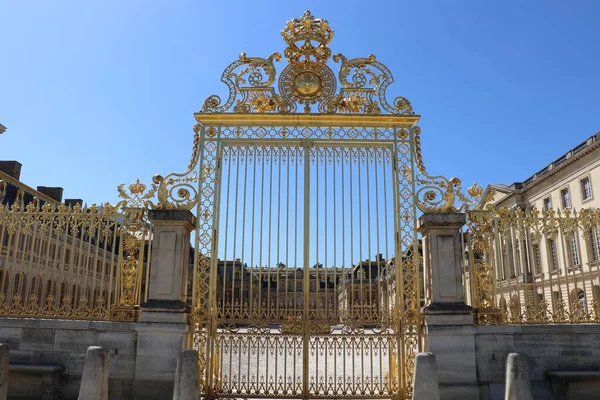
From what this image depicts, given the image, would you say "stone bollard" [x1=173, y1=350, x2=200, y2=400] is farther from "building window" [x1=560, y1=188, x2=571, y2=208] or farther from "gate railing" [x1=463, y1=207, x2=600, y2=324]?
"building window" [x1=560, y1=188, x2=571, y2=208]

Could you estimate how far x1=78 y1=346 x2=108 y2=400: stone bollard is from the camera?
5812mm

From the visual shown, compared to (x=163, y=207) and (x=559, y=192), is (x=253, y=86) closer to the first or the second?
(x=163, y=207)

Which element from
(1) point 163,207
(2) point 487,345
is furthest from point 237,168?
(2) point 487,345

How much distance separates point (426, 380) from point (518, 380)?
1.02 metres

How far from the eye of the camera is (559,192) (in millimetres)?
33688

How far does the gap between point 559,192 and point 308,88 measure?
30085 millimetres

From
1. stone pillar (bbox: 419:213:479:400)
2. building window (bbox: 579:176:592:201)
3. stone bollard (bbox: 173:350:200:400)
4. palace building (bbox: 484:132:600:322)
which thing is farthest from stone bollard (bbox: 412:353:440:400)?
building window (bbox: 579:176:592:201)

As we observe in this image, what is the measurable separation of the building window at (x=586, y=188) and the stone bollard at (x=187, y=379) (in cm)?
3094

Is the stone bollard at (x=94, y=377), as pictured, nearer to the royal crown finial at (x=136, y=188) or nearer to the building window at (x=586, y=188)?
the royal crown finial at (x=136, y=188)

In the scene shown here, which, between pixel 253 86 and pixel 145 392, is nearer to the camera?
pixel 145 392

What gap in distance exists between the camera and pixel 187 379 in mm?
5742

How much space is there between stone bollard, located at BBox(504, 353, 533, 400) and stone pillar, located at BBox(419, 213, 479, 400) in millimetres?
1978

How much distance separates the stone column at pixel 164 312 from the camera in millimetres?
7711

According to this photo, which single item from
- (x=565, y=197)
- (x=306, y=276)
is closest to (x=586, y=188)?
(x=565, y=197)
